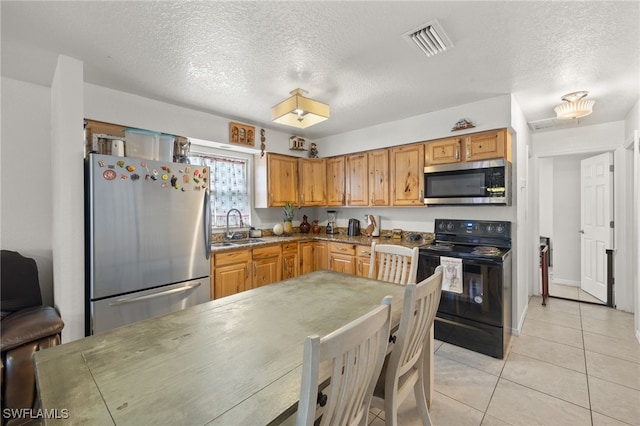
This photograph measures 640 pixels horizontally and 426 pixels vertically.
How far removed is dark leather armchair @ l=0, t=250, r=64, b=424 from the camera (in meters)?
1.64

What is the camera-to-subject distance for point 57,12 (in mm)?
1589

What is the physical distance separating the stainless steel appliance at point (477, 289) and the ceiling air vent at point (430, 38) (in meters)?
1.83

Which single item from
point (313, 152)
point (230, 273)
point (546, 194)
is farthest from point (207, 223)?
point (546, 194)

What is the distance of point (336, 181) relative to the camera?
435 cm

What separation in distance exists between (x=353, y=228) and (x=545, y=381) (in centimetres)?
267

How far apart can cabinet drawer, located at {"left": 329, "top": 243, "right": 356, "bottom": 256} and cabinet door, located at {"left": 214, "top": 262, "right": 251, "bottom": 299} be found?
3.92 feet

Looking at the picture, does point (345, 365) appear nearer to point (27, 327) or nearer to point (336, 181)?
point (27, 327)

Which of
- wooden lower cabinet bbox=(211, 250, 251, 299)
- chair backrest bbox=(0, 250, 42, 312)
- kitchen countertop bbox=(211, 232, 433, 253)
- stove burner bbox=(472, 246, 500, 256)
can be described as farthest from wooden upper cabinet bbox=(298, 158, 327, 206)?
chair backrest bbox=(0, 250, 42, 312)

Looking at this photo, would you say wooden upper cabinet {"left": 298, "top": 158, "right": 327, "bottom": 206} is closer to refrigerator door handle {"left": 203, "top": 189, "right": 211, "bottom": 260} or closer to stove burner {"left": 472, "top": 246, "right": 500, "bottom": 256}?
refrigerator door handle {"left": 203, "top": 189, "right": 211, "bottom": 260}

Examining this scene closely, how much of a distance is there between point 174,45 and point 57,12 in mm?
590

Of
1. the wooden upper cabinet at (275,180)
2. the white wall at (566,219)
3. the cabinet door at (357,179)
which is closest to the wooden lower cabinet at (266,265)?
the wooden upper cabinet at (275,180)

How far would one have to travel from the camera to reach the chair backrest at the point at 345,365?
0.72 metres

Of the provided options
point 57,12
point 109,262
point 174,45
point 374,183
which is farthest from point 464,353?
point 57,12

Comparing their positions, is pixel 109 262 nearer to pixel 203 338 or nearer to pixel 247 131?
pixel 203 338
